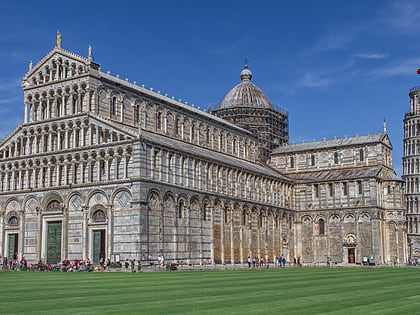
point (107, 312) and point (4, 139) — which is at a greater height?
point (4, 139)

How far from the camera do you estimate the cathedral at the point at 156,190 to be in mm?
51906

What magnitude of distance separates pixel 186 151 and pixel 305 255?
28197mm

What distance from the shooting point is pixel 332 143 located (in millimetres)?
82000

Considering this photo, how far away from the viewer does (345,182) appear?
74.8 metres

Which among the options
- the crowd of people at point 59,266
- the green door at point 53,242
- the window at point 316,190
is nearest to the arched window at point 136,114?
the green door at point 53,242

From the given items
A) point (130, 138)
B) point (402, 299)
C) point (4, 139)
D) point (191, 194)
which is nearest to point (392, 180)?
point (191, 194)

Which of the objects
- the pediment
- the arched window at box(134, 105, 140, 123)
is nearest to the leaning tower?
the arched window at box(134, 105, 140, 123)

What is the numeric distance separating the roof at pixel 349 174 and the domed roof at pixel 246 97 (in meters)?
14.8

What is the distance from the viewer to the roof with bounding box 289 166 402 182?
244 feet

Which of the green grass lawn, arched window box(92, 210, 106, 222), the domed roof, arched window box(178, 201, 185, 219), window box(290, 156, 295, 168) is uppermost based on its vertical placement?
the domed roof

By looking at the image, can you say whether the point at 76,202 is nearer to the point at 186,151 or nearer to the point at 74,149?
the point at 74,149

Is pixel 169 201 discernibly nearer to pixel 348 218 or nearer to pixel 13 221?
pixel 13 221

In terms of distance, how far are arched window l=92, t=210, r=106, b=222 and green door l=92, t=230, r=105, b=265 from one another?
1.11 metres

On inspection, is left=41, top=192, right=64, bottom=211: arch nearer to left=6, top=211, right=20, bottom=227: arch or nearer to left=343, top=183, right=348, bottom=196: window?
left=6, top=211, right=20, bottom=227: arch
